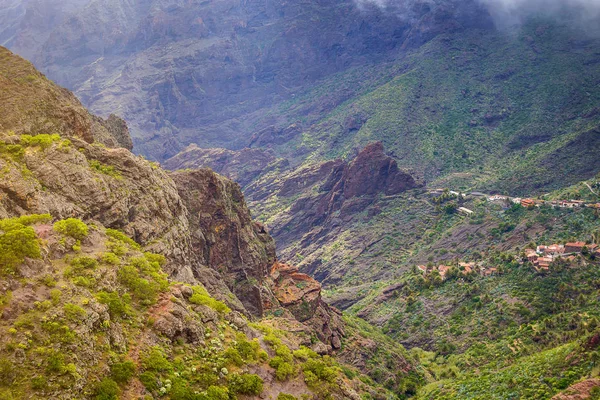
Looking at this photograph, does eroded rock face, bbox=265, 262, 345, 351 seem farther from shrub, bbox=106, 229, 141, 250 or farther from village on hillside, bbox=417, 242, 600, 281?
village on hillside, bbox=417, 242, 600, 281

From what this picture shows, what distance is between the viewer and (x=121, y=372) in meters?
34.0

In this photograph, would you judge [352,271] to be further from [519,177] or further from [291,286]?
[291,286]

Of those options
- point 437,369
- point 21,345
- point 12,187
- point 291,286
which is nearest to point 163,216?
point 12,187

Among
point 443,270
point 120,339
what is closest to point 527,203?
point 443,270

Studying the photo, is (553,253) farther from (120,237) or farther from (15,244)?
(15,244)

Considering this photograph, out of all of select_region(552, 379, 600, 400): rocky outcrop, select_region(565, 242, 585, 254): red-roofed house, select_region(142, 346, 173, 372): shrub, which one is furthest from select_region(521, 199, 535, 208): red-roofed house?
select_region(142, 346, 173, 372): shrub

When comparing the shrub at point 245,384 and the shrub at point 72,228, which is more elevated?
the shrub at point 72,228

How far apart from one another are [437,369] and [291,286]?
3117cm

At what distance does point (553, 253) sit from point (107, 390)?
350ft

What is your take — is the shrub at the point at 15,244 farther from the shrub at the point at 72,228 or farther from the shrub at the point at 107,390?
the shrub at the point at 107,390

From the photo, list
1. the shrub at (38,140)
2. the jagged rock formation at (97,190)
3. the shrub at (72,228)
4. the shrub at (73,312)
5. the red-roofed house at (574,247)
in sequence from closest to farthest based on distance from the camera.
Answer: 1. the shrub at (73,312)
2. the shrub at (72,228)
3. the jagged rock formation at (97,190)
4. the shrub at (38,140)
5. the red-roofed house at (574,247)

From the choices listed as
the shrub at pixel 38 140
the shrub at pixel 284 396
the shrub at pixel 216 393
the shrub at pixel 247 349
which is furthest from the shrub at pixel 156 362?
the shrub at pixel 38 140

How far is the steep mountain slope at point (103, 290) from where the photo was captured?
32469 millimetres

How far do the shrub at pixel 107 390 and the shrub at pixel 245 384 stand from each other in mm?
8399
